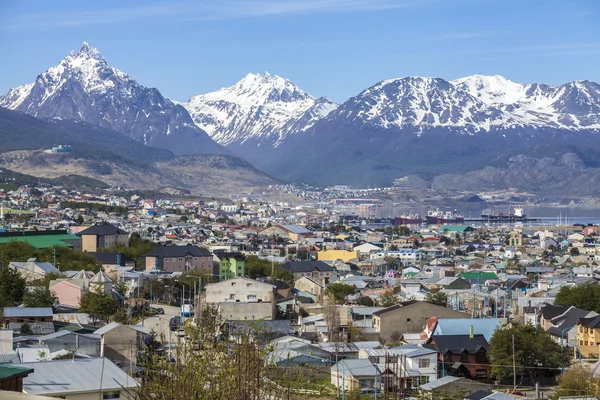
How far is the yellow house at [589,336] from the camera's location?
81.1 feet

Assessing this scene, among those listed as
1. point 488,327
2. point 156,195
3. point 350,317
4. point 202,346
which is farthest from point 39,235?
point 156,195

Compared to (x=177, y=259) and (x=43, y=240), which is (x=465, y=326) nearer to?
(x=177, y=259)

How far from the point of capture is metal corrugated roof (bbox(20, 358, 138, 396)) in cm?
1353

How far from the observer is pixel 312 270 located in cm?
4600

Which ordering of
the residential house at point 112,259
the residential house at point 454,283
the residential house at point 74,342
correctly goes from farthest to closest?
the residential house at point 112,259 → the residential house at point 454,283 → the residential house at point 74,342

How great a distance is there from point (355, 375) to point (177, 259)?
2830 centimetres

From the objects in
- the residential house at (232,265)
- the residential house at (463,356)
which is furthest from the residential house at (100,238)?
the residential house at (463,356)

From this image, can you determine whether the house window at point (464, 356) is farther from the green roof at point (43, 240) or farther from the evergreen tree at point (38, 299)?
the green roof at point (43, 240)

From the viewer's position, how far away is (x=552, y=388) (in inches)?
789

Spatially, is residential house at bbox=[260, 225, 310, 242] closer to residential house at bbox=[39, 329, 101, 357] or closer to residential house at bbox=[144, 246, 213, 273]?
residential house at bbox=[144, 246, 213, 273]

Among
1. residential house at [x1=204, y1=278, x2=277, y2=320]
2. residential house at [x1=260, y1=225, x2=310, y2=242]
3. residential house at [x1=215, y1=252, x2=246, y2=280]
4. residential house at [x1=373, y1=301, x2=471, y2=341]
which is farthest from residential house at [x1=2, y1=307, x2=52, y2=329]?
residential house at [x1=260, y1=225, x2=310, y2=242]

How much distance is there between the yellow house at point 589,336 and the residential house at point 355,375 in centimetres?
693

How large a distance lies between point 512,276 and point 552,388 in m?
25.9

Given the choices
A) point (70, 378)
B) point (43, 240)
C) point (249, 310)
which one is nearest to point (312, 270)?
point (43, 240)
